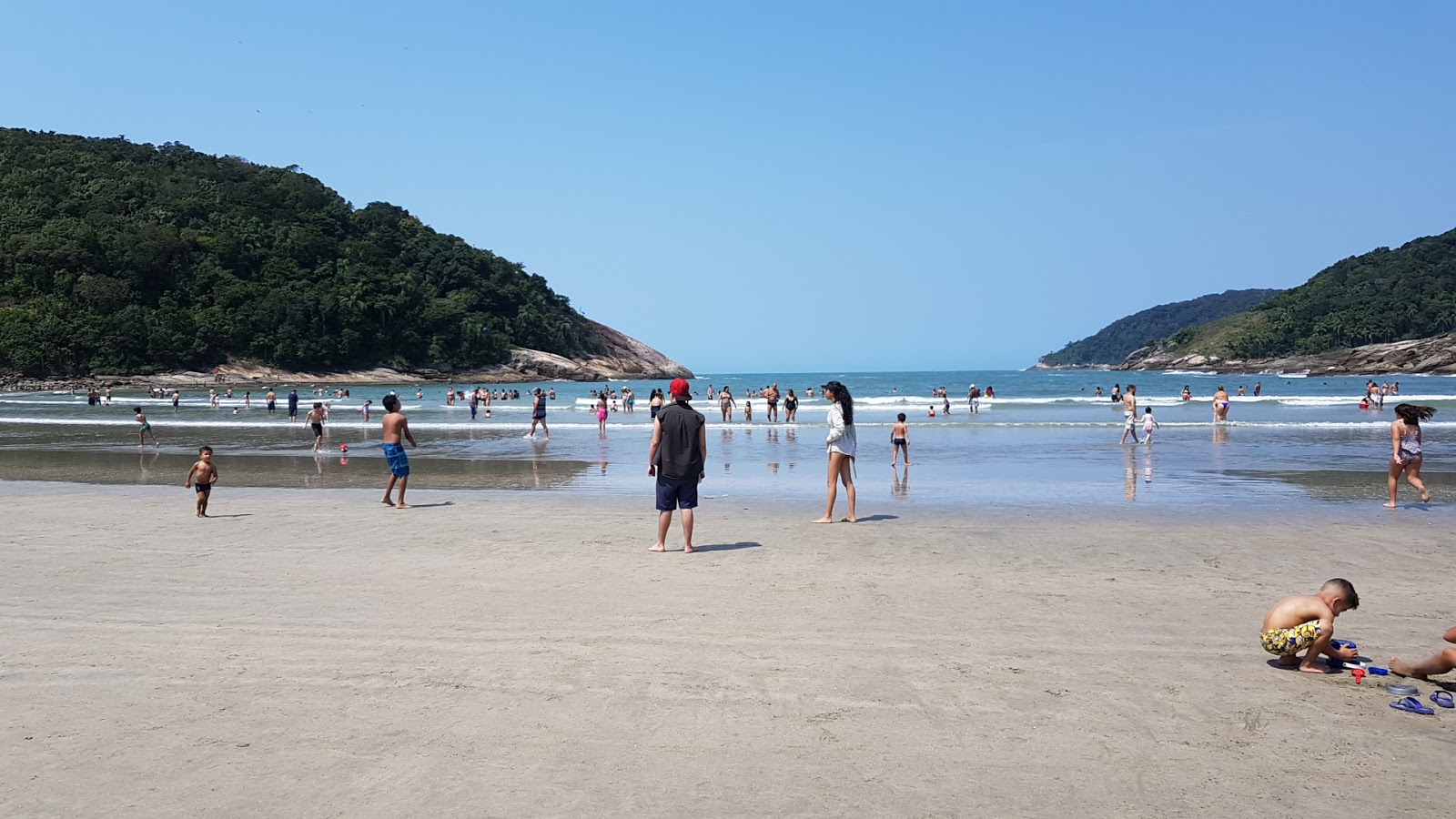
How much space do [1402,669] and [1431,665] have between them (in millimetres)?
142

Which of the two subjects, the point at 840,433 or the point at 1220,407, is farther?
the point at 1220,407

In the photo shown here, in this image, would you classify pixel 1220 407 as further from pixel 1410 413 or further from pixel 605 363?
pixel 605 363

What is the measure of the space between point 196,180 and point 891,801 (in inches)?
5314

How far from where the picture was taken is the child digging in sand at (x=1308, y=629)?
5.39 m

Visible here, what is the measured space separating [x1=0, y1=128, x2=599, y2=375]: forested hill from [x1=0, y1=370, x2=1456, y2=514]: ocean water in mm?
47350

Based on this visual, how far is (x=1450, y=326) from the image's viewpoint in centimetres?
12031

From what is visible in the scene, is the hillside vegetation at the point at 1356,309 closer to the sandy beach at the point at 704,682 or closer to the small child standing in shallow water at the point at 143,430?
the small child standing in shallow water at the point at 143,430

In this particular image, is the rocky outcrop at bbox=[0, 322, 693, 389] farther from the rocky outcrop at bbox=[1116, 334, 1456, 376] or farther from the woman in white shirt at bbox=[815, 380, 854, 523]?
the rocky outcrop at bbox=[1116, 334, 1456, 376]

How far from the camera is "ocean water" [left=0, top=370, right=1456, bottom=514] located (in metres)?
15.2

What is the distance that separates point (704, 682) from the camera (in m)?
5.31

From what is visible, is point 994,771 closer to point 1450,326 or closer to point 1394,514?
point 1394,514

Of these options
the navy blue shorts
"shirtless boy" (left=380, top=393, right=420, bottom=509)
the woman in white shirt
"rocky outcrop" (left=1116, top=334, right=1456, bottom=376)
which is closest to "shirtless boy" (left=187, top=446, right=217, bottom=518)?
"shirtless boy" (left=380, top=393, right=420, bottom=509)

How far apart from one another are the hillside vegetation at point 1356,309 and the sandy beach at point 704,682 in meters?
141

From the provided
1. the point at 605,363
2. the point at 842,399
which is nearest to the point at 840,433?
the point at 842,399
